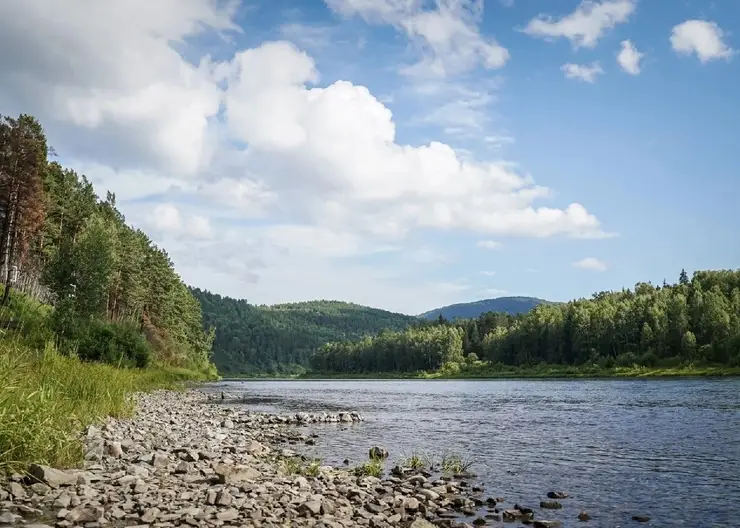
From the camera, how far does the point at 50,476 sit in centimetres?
1197

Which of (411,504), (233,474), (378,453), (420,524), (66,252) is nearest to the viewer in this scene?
(420,524)

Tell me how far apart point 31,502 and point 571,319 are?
604 feet

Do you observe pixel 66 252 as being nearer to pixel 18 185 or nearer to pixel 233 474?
pixel 18 185

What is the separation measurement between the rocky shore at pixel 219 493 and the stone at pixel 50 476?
2 cm

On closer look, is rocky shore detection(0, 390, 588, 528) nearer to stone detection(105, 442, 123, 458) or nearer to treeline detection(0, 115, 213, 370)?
stone detection(105, 442, 123, 458)

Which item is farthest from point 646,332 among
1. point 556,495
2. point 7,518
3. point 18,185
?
point 7,518

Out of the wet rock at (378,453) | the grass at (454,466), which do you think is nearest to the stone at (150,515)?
the grass at (454,466)

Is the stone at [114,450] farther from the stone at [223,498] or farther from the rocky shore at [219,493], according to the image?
the stone at [223,498]

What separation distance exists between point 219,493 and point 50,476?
3.38 meters

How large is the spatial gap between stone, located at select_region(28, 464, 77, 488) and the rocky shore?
0.02 meters

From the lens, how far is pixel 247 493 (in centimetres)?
1325

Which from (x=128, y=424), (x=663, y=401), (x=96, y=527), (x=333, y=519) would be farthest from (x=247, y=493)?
(x=663, y=401)

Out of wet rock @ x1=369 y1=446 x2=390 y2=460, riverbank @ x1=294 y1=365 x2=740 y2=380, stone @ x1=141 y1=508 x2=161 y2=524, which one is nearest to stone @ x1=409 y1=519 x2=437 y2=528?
stone @ x1=141 y1=508 x2=161 y2=524

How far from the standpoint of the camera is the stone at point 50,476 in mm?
11906
